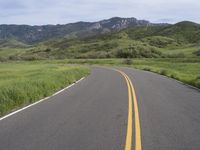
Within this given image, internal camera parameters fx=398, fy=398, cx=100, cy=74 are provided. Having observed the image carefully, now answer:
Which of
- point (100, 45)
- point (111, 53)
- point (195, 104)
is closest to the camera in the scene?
point (195, 104)

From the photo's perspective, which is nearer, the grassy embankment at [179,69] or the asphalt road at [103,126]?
the asphalt road at [103,126]

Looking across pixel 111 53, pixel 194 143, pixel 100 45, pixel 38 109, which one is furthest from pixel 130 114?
pixel 100 45

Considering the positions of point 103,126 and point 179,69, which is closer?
point 103,126

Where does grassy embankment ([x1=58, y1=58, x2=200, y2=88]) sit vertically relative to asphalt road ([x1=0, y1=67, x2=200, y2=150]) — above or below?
below

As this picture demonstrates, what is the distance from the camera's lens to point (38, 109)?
1383 cm

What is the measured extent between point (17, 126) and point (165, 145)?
414cm

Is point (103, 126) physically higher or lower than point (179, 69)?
higher

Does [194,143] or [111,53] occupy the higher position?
[194,143]

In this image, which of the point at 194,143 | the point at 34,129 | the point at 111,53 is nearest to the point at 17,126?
the point at 34,129

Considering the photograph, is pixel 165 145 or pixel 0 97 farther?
pixel 0 97

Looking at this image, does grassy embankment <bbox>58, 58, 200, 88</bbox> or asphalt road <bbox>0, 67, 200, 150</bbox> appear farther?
grassy embankment <bbox>58, 58, 200, 88</bbox>

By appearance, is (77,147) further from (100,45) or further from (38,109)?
(100,45)

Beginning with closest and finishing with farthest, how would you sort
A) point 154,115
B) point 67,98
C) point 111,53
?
point 154,115, point 67,98, point 111,53

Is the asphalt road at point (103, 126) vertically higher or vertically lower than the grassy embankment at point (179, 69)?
higher
